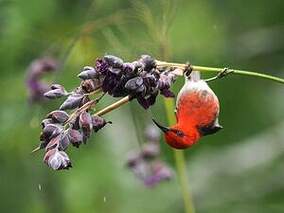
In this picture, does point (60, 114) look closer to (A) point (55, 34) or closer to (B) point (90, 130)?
(B) point (90, 130)

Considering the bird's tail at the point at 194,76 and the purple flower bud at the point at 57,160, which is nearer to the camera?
the purple flower bud at the point at 57,160

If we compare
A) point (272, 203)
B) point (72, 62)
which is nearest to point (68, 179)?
point (72, 62)

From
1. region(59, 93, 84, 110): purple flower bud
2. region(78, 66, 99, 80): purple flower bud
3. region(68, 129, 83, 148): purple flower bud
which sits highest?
region(78, 66, 99, 80): purple flower bud

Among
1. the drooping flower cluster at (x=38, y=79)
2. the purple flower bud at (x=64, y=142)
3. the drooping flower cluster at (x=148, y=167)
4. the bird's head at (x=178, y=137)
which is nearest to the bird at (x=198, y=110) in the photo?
the bird's head at (x=178, y=137)

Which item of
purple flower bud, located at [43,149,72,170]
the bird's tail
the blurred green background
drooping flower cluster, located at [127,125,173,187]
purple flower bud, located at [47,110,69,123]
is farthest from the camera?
the blurred green background

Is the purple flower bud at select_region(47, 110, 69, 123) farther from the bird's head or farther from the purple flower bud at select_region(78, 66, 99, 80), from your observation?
the bird's head

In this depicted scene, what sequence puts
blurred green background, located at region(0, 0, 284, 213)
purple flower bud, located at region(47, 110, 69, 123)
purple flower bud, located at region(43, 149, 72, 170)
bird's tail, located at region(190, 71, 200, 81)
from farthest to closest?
blurred green background, located at region(0, 0, 284, 213) < bird's tail, located at region(190, 71, 200, 81) < purple flower bud, located at region(47, 110, 69, 123) < purple flower bud, located at region(43, 149, 72, 170)

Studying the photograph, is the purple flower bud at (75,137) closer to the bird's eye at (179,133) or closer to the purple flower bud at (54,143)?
the purple flower bud at (54,143)

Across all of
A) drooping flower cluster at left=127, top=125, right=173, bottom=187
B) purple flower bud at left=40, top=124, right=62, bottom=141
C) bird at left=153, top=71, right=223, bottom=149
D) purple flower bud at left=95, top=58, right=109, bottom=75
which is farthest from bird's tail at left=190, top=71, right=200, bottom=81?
drooping flower cluster at left=127, top=125, right=173, bottom=187
